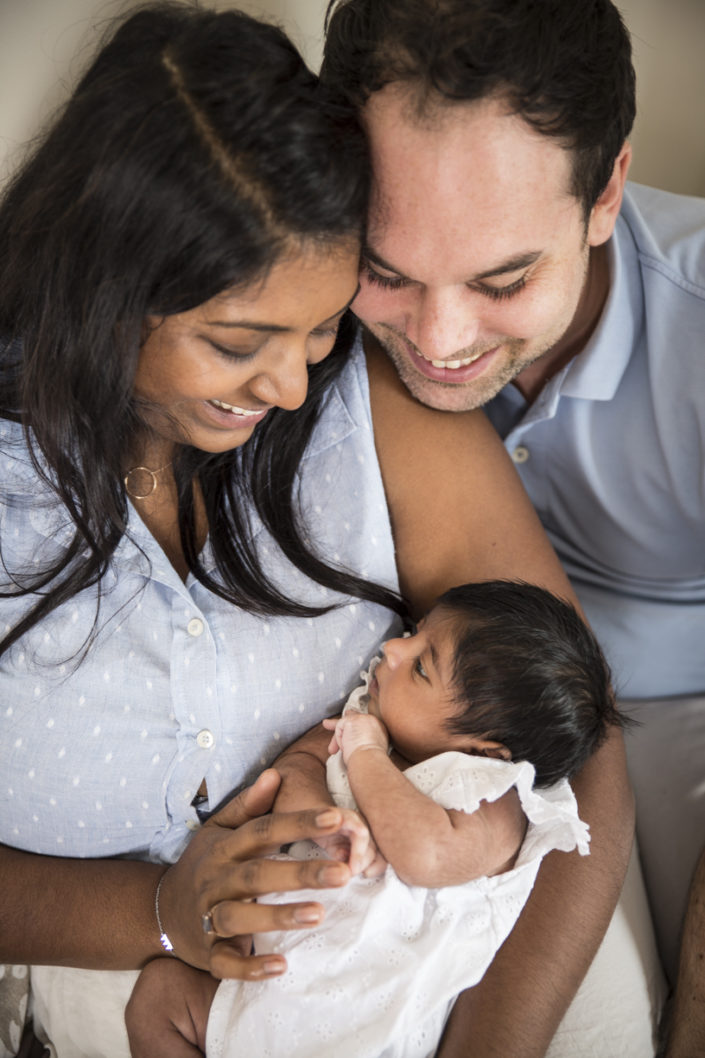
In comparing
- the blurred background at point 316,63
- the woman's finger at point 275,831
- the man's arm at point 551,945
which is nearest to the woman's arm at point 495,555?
the man's arm at point 551,945

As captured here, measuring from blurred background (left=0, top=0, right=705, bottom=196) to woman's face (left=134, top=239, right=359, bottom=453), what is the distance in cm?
60

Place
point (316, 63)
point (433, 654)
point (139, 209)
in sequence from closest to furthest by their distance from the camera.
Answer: point (139, 209) → point (433, 654) → point (316, 63)

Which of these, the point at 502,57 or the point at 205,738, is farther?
the point at 205,738

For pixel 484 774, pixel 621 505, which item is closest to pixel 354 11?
pixel 621 505

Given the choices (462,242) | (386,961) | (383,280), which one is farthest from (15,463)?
(386,961)

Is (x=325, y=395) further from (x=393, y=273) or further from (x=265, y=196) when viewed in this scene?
(x=265, y=196)

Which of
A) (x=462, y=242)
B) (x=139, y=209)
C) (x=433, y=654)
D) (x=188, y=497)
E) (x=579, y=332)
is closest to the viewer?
(x=139, y=209)

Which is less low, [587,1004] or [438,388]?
[438,388]

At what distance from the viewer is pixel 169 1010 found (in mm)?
1294

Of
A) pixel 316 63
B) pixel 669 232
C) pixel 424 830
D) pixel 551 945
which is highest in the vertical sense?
pixel 316 63

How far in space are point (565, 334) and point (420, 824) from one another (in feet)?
3.33

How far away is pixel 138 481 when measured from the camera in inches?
58.7

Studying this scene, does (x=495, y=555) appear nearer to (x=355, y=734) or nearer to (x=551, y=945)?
(x=355, y=734)

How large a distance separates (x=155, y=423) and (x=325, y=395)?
295 millimetres
